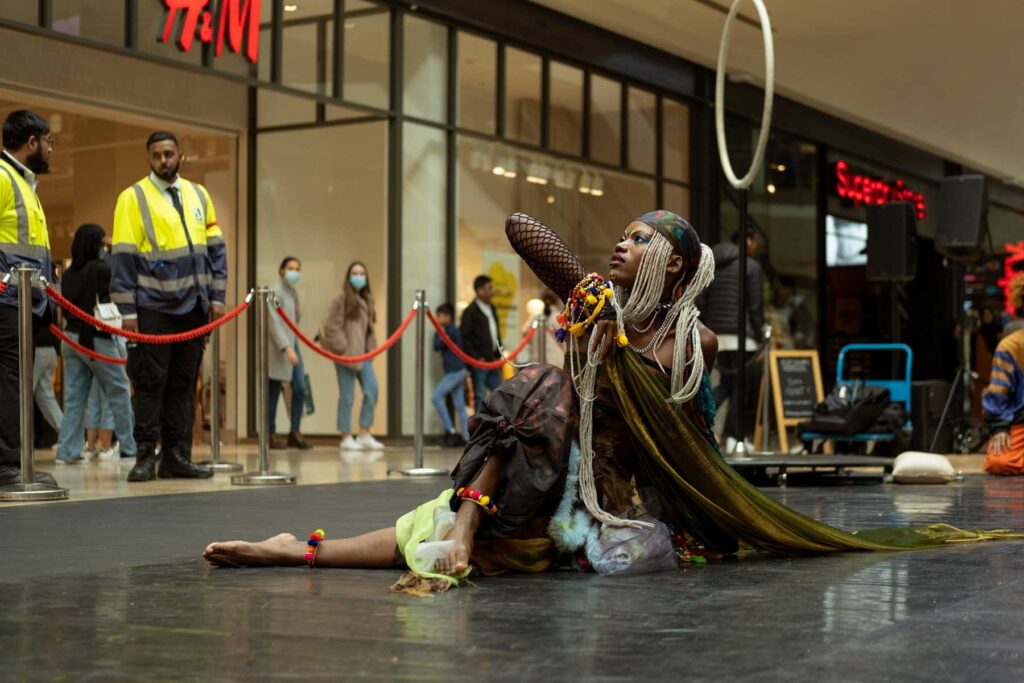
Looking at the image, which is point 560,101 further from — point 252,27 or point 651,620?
point 651,620

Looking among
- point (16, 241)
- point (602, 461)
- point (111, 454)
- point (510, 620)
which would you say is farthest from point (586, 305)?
point (111, 454)

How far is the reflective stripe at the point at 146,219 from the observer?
790 centimetres

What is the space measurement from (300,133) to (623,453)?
36.8 ft

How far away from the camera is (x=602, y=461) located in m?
4.12

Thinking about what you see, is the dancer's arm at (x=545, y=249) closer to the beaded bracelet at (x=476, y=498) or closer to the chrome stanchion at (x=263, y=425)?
the beaded bracelet at (x=476, y=498)

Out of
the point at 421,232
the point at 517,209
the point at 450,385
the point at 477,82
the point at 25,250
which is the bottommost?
the point at 450,385

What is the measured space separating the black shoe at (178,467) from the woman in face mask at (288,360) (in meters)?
4.47

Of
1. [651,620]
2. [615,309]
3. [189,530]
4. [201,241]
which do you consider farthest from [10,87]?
[651,620]

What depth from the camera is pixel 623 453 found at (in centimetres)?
419

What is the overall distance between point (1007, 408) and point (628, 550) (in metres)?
6.90

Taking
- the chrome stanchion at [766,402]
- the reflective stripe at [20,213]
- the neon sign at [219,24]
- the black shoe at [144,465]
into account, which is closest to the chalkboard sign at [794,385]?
the chrome stanchion at [766,402]

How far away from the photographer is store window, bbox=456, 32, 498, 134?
1492 centimetres

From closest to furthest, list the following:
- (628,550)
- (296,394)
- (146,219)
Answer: (628,550) < (146,219) < (296,394)

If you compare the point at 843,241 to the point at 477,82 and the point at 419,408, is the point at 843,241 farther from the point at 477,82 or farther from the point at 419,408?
the point at 419,408
